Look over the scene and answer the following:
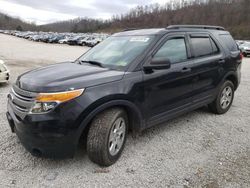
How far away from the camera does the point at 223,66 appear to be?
15.3 feet

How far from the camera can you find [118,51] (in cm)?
361

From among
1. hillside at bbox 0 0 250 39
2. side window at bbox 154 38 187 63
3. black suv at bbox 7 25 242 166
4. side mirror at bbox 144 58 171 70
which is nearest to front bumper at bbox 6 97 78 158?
black suv at bbox 7 25 242 166

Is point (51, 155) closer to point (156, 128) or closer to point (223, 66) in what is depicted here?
point (156, 128)

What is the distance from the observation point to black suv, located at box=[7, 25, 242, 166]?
2.57m

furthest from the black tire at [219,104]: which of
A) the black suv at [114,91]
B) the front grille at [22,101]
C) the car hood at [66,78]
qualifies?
the front grille at [22,101]

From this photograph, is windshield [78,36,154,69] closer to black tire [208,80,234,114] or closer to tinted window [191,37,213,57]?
tinted window [191,37,213,57]

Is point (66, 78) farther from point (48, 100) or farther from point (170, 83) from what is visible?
point (170, 83)

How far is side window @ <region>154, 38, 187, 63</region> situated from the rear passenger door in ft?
0.80

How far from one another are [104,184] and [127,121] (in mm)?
887

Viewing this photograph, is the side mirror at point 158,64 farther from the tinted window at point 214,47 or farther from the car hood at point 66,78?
the tinted window at point 214,47

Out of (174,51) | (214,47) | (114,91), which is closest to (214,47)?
(214,47)

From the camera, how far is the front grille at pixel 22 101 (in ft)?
8.58

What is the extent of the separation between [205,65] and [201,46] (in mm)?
368

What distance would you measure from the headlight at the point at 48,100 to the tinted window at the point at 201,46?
250 centimetres
